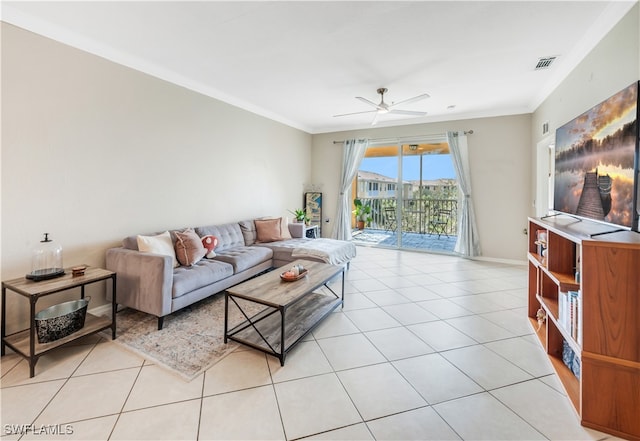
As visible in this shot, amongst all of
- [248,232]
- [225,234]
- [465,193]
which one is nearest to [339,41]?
[225,234]

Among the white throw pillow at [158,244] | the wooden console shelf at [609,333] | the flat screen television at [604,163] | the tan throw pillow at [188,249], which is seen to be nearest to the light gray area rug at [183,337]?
the tan throw pillow at [188,249]

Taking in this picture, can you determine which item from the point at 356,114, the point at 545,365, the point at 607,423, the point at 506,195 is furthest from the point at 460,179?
the point at 607,423

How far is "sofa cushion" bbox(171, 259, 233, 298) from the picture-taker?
2568mm

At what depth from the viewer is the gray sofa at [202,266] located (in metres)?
2.44

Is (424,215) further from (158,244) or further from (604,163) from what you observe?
(158,244)

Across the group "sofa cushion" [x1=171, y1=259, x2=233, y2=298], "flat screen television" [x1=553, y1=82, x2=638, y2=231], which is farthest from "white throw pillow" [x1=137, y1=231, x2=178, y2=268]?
"flat screen television" [x1=553, y1=82, x2=638, y2=231]

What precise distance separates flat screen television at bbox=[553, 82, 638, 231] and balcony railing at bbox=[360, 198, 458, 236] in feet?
10.2

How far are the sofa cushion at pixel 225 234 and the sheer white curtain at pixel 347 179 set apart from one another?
2.60 metres

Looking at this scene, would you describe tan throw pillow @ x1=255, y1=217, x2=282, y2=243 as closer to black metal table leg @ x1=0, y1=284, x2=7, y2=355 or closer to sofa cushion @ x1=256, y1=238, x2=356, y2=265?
sofa cushion @ x1=256, y1=238, x2=356, y2=265

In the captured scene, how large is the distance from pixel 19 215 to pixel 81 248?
0.53 m

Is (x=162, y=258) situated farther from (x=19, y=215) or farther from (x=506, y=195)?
(x=506, y=195)

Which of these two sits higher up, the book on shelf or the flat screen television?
the flat screen television

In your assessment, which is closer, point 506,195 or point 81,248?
point 81,248

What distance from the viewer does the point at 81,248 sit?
8.70 feet
